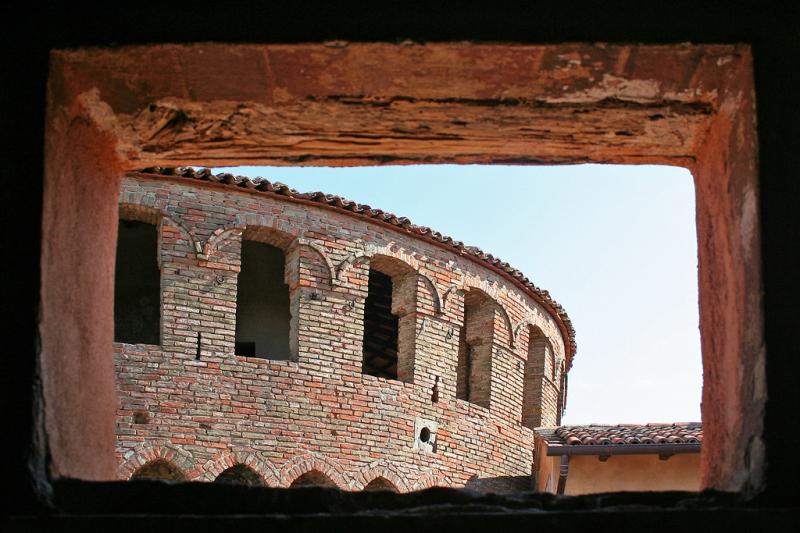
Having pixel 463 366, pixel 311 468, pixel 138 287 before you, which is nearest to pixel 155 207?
pixel 138 287

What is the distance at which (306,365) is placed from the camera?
783 inches

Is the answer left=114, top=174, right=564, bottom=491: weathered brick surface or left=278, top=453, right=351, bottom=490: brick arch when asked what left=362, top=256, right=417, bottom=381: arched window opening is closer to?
left=114, top=174, right=564, bottom=491: weathered brick surface

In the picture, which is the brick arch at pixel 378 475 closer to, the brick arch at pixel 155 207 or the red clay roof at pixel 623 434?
the red clay roof at pixel 623 434

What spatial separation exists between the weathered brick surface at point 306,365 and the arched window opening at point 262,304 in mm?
889

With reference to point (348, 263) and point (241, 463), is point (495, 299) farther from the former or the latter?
point (241, 463)

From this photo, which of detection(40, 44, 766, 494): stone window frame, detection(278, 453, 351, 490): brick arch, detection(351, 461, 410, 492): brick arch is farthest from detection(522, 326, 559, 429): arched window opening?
detection(40, 44, 766, 494): stone window frame

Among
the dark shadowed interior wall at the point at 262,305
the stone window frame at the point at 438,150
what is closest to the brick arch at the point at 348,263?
the dark shadowed interior wall at the point at 262,305

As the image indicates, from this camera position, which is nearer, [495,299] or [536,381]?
[495,299]

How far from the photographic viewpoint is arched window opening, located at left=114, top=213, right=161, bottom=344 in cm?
2055

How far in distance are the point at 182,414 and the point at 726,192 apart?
54.3 feet

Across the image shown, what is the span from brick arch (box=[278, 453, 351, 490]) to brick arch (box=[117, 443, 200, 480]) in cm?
141

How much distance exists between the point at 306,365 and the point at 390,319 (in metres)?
3.59

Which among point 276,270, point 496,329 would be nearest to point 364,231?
point 276,270

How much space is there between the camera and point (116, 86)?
2.99 meters
